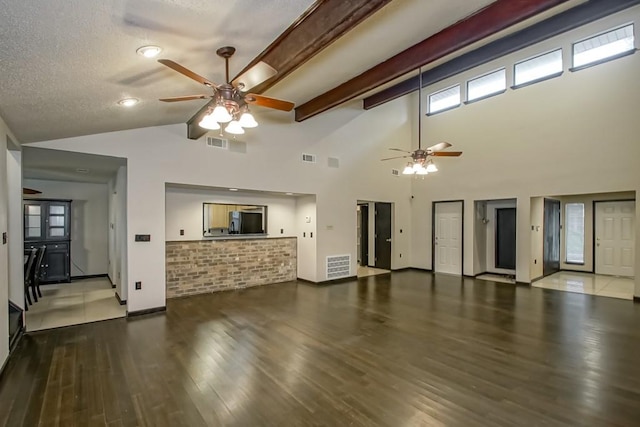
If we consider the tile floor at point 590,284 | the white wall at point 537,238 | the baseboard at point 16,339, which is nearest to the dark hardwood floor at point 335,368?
the baseboard at point 16,339

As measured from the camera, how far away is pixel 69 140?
4480mm

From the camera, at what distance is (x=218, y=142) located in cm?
597

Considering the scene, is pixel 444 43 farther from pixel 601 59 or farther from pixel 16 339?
pixel 16 339

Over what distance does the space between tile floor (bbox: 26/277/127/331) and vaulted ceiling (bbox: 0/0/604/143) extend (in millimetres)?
2668

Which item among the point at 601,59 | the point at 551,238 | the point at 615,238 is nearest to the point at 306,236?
the point at 551,238

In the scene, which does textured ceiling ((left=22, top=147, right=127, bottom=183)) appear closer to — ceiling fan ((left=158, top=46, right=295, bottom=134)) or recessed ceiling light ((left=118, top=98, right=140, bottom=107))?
recessed ceiling light ((left=118, top=98, right=140, bottom=107))

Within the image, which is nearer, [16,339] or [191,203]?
[16,339]

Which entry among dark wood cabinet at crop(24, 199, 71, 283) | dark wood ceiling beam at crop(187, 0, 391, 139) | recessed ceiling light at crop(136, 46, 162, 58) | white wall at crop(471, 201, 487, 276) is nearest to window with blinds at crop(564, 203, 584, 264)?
white wall at crop(471, 201, 487, 276)

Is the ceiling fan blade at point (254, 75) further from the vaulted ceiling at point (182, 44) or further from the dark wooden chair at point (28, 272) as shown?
the dark wooden chair at point (28, 272)

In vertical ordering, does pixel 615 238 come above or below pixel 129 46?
below

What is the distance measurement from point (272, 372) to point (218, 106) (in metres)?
2.63

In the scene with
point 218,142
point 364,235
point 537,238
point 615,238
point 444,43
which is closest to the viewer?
point 444,43

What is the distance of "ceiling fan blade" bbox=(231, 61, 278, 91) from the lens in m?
2.63

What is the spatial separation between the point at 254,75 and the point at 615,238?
9979 millimetres
